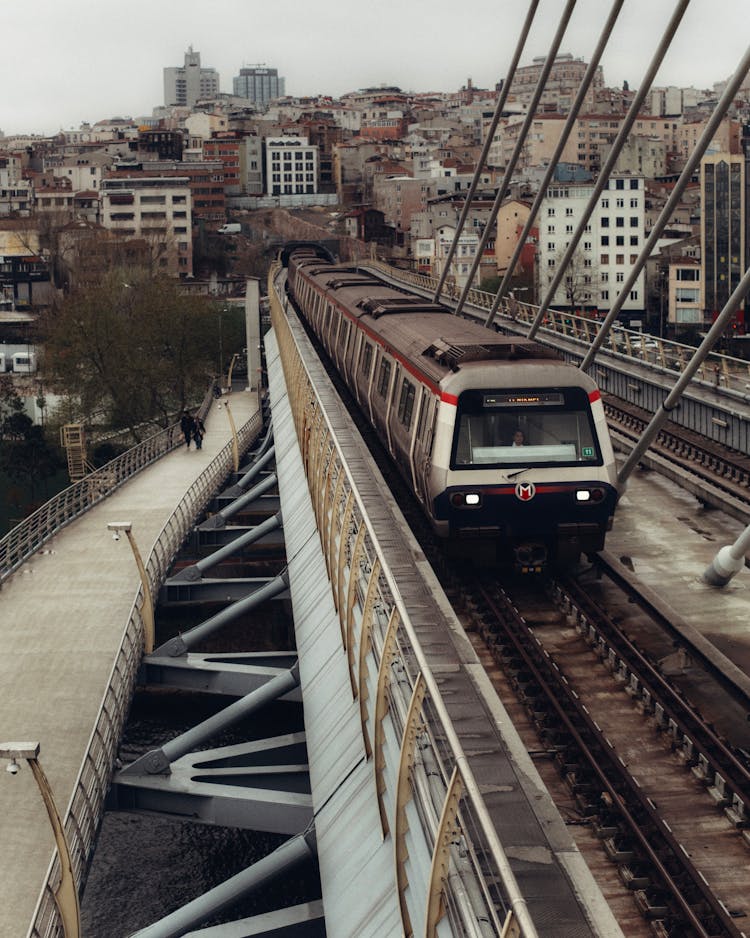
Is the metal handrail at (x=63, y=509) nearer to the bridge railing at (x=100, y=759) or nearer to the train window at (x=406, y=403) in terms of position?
the bridge railing at (x=100, y=759)

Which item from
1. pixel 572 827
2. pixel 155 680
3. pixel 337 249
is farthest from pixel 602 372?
pixel 337 249

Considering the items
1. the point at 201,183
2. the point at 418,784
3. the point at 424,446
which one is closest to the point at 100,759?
the point at 424,446

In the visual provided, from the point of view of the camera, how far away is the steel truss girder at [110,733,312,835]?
1227 centimetres

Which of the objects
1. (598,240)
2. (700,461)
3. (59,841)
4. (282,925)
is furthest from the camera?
(598,240)

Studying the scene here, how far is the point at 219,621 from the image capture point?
19469 millimetres

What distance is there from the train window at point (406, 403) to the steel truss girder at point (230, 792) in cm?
417

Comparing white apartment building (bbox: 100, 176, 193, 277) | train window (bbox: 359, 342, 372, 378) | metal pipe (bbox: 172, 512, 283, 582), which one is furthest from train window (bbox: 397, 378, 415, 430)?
white apartment building (bbox: 100, 176, 193, 277)

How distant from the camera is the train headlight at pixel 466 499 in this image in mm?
13180

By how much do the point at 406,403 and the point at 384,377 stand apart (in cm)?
258

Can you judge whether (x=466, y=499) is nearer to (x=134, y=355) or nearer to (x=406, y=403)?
(x=406, y=403)

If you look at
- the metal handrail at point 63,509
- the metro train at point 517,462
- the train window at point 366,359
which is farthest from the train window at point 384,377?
the metal handrail at point 63,509

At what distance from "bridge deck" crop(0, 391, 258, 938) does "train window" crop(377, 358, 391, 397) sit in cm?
520

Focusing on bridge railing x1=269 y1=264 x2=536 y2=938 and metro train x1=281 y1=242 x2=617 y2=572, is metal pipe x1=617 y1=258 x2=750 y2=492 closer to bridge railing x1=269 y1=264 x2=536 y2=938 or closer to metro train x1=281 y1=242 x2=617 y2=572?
metro train x1=281 y1=242 x2=617 y2=572

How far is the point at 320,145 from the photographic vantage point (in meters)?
179
